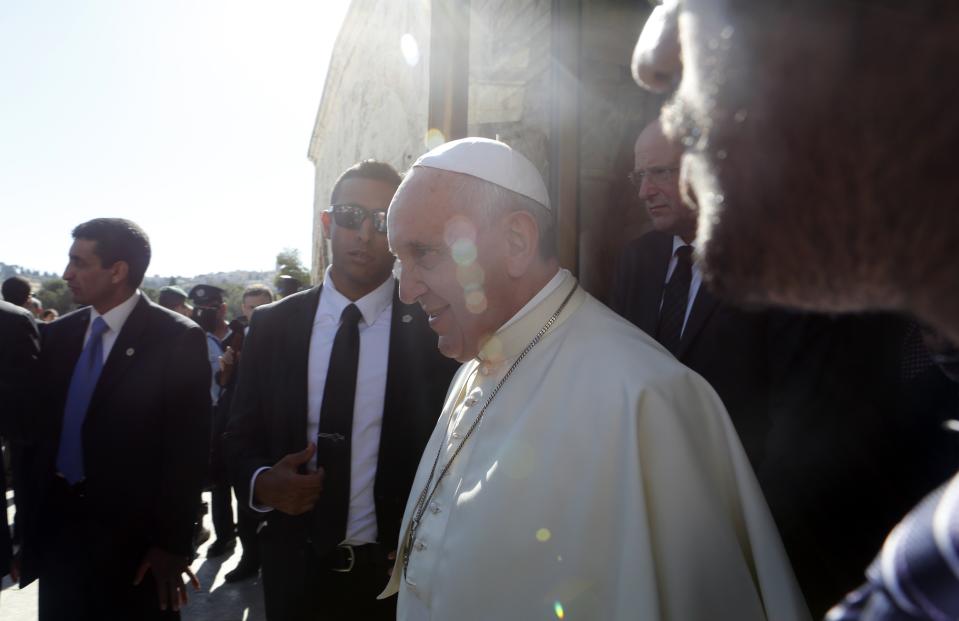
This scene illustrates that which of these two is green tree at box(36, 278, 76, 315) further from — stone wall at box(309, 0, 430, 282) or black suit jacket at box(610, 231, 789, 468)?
black suit jacket at box(610, 231, 789, 468)

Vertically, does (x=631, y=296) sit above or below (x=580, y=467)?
above

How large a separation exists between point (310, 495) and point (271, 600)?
0.52 meters

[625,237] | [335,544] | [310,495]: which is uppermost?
[625,237]

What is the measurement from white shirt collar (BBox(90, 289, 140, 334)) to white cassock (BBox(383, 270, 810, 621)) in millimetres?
2385

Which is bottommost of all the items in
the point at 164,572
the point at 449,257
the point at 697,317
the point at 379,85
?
the point at 164,572

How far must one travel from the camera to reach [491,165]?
174 centimetres

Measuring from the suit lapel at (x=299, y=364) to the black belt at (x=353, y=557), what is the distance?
16.7 inches

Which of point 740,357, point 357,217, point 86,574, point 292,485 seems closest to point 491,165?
point 357,217

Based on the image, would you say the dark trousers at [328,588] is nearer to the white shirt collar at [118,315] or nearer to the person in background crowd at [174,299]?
the white shirt collar at [118,315]

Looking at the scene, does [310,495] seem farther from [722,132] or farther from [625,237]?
[625,237]

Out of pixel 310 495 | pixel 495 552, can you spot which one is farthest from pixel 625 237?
pixel 495 552

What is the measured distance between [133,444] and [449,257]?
217 centimetres

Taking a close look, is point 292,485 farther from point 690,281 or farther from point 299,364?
point 690,281

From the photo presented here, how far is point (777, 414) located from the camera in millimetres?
1958
